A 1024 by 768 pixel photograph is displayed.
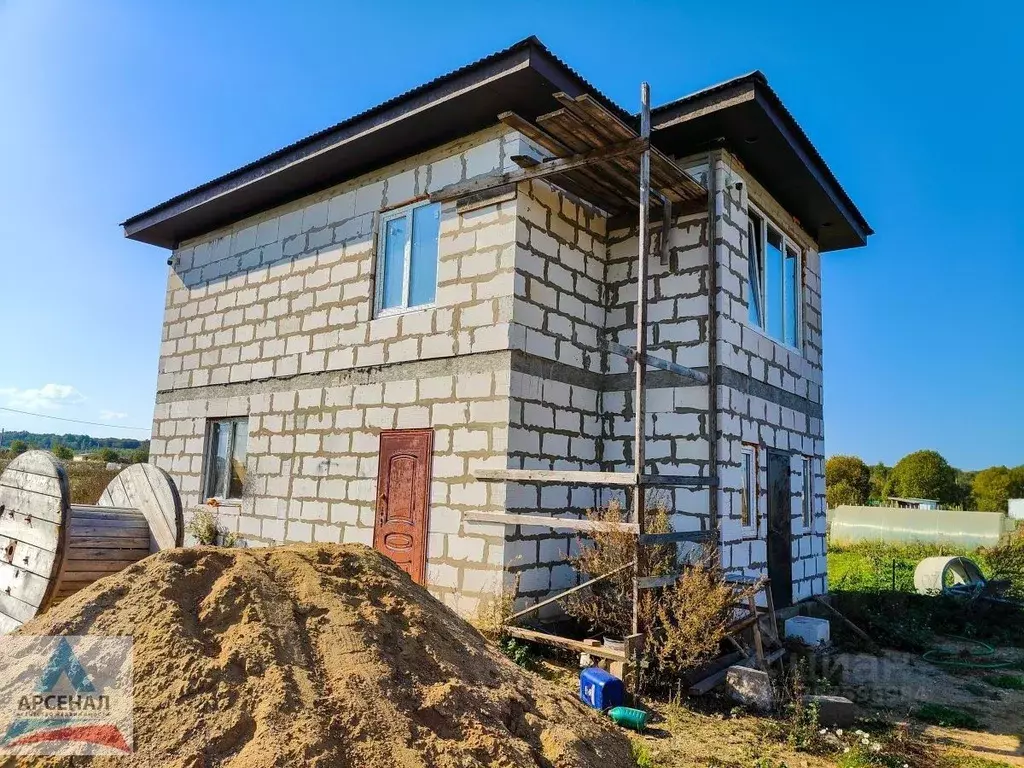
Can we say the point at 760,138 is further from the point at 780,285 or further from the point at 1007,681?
the point at 1007,681

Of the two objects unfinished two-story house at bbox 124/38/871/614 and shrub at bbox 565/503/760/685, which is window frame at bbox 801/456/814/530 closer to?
unfinished two-story house at bbox 124/38/871/614

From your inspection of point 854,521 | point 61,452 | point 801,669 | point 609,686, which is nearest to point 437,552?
point 609,686

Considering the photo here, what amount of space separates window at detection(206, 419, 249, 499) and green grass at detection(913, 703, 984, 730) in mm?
8420

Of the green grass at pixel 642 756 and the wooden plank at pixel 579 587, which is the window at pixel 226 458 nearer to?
the wooden plank at pixel 579 587

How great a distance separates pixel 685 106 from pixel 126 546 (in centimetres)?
693

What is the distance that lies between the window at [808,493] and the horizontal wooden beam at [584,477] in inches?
155

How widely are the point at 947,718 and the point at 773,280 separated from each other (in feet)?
18.7

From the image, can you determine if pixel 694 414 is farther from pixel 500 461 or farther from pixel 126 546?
pixel 126 546

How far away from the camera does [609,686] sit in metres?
5.23

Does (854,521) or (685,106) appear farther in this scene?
(854,521)

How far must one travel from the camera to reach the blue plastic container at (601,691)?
17.0 feet

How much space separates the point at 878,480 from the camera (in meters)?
37.3

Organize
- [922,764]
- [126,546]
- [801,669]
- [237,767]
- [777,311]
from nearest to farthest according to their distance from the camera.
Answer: [237,767] → [922,764] → [126,546] → [801,669] → [777,311]

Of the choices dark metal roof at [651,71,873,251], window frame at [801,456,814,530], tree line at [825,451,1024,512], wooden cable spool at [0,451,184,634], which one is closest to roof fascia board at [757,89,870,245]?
dark metal roof at [651,71,873,251]
